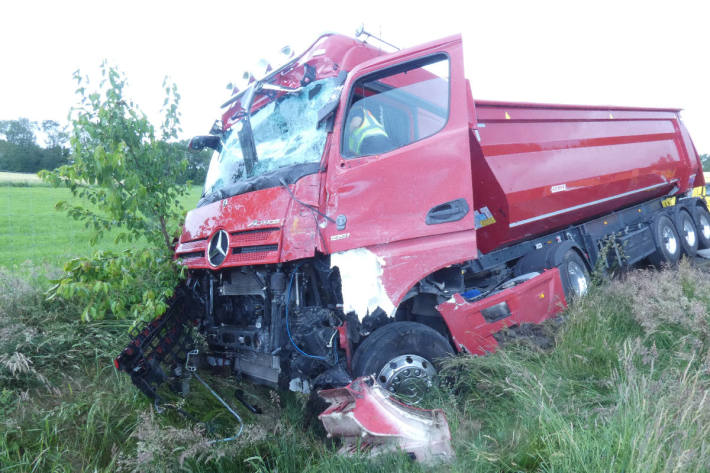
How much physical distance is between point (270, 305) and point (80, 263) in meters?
1.78

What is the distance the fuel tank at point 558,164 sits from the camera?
420 centimetres

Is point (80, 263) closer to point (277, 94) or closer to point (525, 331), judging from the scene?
point (277, 94)

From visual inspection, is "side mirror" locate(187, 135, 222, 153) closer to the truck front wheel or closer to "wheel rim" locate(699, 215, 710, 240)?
the truck front wheel

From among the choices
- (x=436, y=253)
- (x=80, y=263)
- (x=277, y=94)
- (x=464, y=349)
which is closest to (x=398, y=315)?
(x=464, y=349)

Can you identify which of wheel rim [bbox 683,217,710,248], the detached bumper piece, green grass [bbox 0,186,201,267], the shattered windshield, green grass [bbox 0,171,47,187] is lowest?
the detached bumper piece

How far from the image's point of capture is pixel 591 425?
7.91 ft

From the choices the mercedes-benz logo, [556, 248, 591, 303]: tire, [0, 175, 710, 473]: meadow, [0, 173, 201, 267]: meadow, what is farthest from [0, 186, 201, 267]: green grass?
[556, 248, 591, 303]: tire

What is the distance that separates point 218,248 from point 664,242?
268 inches

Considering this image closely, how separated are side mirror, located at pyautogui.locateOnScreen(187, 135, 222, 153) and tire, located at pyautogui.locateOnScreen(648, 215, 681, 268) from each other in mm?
6101

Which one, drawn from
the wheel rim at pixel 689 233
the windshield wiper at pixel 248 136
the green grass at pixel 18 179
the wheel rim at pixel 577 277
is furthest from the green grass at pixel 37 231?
the wheel rim at pixel 689 233

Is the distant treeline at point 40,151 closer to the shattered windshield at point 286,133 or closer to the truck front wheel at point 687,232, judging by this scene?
the shattered windshield at point 286,133

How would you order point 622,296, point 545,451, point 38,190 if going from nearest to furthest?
point 545,451 < point 622,296 < point 38,190

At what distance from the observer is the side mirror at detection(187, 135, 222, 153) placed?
4.82 metres

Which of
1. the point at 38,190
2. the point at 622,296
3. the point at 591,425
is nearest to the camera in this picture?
the point at 591,425
